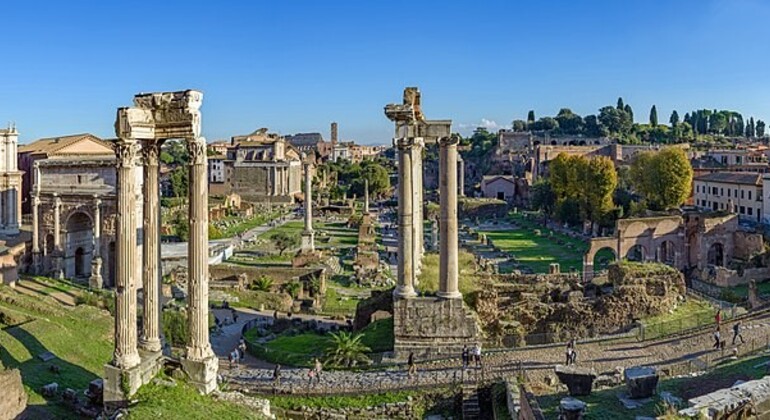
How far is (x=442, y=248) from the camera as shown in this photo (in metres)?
20.2

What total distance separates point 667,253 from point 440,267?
34.5 m

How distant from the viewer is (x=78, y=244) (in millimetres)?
39531

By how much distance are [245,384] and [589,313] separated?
12039 mm

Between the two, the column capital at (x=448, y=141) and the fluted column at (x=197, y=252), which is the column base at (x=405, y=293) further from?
the fluted column at (x=197, y=252)

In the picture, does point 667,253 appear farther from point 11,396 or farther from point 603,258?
point 11,396

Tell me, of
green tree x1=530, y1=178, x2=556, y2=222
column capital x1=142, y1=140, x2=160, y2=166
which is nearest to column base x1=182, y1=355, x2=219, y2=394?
column capital x1=142, y1=140, x2=160, y2=166

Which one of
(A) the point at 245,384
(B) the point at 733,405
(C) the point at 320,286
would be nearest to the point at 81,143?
(C) the point at 320,286

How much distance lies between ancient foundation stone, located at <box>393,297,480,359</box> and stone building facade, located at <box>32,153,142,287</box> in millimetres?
22061

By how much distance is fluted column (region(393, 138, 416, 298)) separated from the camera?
67.0 feet

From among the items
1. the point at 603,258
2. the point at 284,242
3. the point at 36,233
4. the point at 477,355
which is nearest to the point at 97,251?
the point at 36,233

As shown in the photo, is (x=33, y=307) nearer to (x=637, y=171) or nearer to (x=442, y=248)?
(x=442, y=248)

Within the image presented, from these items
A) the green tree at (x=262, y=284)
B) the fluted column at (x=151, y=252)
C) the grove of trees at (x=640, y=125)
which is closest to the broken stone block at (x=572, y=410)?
the fluted column at (x=151, y=252)

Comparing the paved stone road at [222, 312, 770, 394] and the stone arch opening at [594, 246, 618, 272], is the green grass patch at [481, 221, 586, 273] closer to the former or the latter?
the stone arch opening at [594, 246, 618, 272]

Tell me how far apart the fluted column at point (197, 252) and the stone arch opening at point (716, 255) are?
139ft
